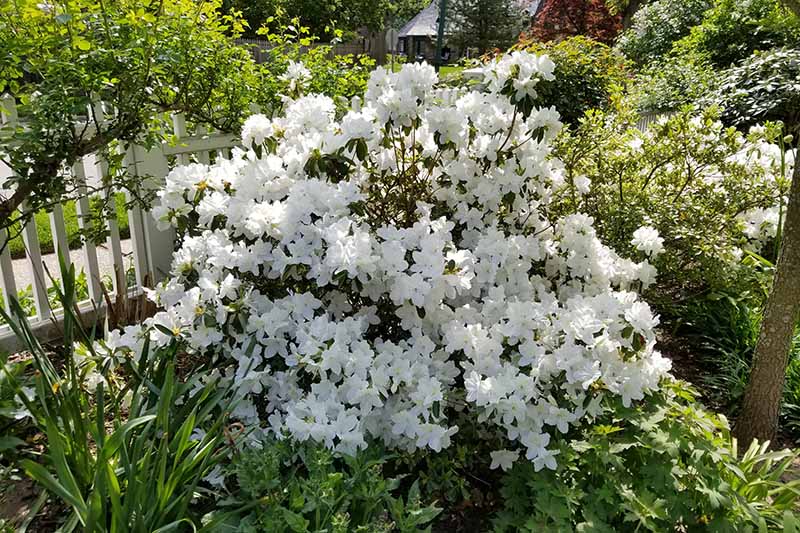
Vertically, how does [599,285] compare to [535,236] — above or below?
below

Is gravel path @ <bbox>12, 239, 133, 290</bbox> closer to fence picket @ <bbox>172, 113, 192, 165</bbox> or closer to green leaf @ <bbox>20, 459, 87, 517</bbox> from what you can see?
fence picket @ <bbox>172, 113, 192, 165</bbox>

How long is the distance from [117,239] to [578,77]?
592 cm

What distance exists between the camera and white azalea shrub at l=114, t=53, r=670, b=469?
196 cm

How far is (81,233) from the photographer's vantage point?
3.03 m

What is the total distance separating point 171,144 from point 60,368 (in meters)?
1.21

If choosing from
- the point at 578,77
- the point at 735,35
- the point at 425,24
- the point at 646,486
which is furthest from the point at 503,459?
the point at 425,24

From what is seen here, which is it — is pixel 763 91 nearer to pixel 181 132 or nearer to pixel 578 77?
pixel 578 77

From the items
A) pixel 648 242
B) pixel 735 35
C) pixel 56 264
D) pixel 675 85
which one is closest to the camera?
pixel 648 242

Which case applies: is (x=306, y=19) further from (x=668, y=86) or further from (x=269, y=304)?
(x=269, y=304)

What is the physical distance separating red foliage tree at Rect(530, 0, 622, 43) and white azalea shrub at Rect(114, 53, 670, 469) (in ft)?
63.1

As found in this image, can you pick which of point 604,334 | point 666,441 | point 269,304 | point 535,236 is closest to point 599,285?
point 535,236

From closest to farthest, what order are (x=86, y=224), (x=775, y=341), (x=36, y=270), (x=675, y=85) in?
(x=775, y=341) → (x=36, y=270) → (x=86, y=224) → (x=675, y=85)

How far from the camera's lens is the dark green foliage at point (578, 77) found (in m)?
7.17

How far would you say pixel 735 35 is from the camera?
31.8ft
